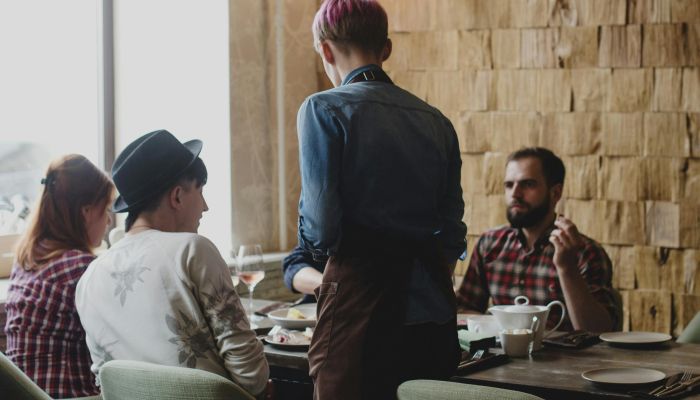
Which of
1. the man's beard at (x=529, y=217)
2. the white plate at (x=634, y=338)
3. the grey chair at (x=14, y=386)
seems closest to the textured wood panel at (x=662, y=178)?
the man's beard at (x=529, y=217)

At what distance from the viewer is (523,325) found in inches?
100

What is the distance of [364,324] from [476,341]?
65 centimetres

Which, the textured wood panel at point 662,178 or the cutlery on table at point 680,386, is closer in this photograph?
the cutlery on table at point 680,386

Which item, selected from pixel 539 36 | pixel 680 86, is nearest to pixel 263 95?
pixel 539 36

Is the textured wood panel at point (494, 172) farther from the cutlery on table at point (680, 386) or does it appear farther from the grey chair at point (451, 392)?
the grey chair at point (451, 392)

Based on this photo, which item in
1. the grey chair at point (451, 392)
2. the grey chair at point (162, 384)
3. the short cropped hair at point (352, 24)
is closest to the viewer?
the grey chair at point (451, 392)

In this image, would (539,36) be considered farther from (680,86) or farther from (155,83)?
(155,83)

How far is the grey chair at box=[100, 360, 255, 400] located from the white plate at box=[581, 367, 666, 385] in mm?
828

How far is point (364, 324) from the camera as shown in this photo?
1.92 metres

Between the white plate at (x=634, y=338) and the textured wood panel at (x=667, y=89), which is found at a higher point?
the textured wood panel at (x=667, y=89)

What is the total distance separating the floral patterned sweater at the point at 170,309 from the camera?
2117 mm

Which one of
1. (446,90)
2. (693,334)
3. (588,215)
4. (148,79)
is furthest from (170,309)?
(446,90)

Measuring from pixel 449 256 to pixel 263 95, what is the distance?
2.35 metres

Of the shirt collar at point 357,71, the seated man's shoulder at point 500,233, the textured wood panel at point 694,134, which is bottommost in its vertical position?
the seated man's shoulder at point 500,233
